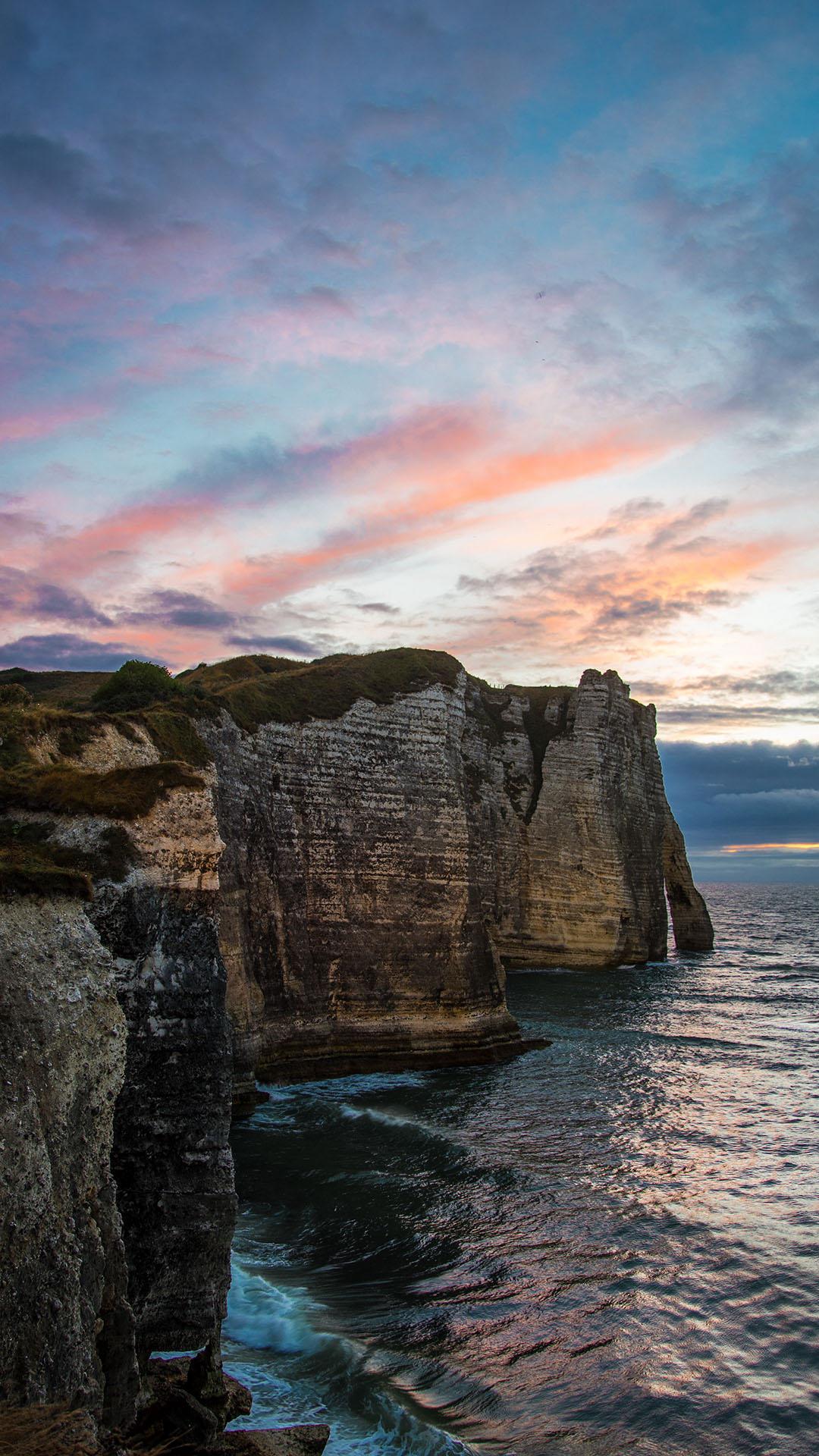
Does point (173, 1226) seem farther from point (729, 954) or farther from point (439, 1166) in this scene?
point (729, 954)

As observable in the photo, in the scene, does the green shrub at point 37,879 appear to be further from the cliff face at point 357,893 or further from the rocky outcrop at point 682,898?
the rocky outcrop at point 682,898

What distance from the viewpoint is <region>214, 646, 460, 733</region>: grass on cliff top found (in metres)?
31.1

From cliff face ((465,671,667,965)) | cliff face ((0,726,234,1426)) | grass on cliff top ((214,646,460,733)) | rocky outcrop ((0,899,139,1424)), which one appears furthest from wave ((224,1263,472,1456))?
cliff face ((465,671,667,965))

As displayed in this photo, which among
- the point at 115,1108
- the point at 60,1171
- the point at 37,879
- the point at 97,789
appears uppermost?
the point at 97,789

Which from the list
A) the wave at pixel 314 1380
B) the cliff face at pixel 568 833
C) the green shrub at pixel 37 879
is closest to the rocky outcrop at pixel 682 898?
the cliff face at pixel 568 833

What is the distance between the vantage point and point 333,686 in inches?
1356

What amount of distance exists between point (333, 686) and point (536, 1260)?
21.6 metres

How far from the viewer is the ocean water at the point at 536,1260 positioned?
12.4 metres

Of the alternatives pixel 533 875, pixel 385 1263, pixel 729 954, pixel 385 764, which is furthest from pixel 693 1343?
pixel 729 954

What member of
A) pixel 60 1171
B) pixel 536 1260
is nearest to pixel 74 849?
pixel 60 1171

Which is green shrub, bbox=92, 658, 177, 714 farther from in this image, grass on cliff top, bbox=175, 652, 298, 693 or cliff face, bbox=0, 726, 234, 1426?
cliff face, bbox=0, 726, 234, 1426

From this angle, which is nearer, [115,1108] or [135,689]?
[115,1108]

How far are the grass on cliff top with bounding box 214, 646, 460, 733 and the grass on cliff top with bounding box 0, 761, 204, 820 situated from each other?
14.3 metres

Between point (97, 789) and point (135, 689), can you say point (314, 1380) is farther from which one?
point (135, 689)
